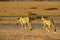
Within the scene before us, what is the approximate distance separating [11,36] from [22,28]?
0.15m

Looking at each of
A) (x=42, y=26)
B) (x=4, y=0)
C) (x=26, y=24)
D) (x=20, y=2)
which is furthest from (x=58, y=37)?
(x=4, y=0)

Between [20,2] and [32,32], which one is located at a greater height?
[20,2]

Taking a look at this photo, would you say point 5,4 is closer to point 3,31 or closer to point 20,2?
point 20,2

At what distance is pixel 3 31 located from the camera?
2328mm

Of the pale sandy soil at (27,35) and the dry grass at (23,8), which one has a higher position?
the dry grass at (23,8)

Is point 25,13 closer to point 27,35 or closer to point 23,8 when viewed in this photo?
point 23,8

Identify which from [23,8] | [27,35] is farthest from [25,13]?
[27,35]

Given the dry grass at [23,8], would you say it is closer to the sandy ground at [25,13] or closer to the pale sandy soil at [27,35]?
the sandy ground at [25,13]

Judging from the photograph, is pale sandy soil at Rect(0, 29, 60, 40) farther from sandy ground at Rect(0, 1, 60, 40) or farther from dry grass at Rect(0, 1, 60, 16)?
dry grass at Rect(0, 1, 60, 16)

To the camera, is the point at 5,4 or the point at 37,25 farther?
the point at 37,25

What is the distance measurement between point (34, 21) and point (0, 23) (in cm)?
37

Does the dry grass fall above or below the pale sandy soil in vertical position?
above

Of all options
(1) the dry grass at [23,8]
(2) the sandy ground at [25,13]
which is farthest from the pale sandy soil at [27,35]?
(1) the dry grass at [23,8]

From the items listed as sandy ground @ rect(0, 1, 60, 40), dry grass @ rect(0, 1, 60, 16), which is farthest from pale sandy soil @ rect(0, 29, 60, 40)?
dry grass @ rect(0, 1, 60, 16)
